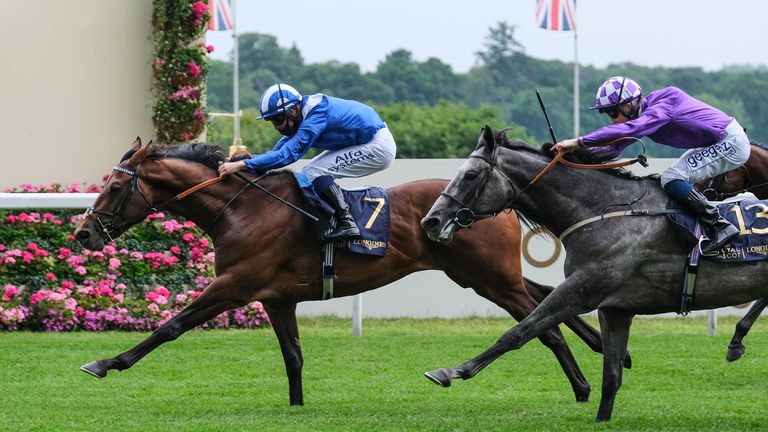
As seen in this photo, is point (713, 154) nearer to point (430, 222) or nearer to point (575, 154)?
point (575, 154)

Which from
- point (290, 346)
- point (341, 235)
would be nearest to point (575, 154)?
point (341, 235)

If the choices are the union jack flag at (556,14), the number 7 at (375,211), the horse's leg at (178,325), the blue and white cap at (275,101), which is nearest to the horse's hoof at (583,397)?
the number 7 at (375,211)

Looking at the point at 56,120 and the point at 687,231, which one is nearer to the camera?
the point at 687,231

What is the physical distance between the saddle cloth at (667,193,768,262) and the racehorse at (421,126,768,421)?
0.16 ft

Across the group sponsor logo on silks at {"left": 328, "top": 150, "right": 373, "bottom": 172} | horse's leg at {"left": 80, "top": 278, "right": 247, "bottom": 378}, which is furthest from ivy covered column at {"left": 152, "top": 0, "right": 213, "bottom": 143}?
horse's leg at {"left": 80, "top": 278, "right": 247, "bottom": 378}

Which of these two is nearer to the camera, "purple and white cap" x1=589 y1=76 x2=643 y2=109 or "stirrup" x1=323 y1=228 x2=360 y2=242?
"purple and white cap" x1=589 y1=76 x2=643 y2=109

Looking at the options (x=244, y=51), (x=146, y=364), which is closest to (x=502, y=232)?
(x=146, y=364)

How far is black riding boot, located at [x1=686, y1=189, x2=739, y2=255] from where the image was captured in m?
6.48

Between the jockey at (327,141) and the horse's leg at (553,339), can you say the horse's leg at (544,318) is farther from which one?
the jockey at (327,141)

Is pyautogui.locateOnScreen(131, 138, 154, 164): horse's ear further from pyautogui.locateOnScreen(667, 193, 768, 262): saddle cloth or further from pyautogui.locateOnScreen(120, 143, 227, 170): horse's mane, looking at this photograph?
pyautogui.locateOnScreen(667, 193, 768, 262): saddle cloth

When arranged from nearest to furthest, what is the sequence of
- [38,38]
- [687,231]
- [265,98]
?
1. [687,231]
2. [265,98]
3. [38,38]

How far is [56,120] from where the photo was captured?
12.6 m

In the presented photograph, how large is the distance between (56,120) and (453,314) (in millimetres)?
4387

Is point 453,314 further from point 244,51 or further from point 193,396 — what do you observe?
point 244,51
